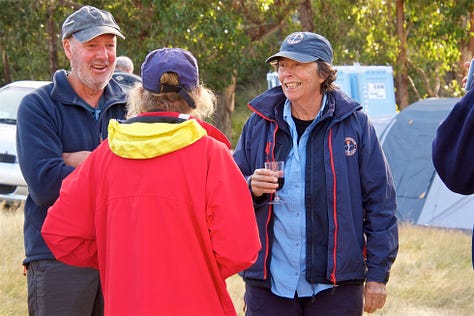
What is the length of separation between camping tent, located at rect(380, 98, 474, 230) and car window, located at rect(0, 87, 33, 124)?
4.95 m

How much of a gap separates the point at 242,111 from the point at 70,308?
27414 millimetres

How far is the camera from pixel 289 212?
388 centimetres

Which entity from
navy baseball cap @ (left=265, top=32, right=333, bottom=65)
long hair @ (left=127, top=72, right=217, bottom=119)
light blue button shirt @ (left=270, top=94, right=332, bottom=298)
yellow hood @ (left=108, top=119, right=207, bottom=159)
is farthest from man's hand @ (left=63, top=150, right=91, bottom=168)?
navy baseball cap @ (left=265, top=32, right=333, bottom=65)

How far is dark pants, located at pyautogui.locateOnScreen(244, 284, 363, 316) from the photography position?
3.83 m

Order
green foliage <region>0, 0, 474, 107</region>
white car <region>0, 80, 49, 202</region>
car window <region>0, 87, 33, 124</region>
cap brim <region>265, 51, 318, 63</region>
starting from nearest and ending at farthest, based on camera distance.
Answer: cap brim <region>265, 51, 318, 63</region>
white car <region>0, 80, 49, 202</region>
car window <region>0, 87, 33, 124</region>
green foliage <region>0, 0, 474, 107</region>

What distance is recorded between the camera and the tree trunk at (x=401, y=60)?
18578 mm

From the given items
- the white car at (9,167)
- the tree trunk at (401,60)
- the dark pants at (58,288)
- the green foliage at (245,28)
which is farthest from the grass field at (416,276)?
the tree trunk at (401,60)

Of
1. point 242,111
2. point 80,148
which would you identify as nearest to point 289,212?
point 80,148

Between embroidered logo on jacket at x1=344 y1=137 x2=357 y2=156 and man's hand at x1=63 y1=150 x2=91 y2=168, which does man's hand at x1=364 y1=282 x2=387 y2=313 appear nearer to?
embroidered logo on jacket at x1=344 y1=137 x2=357 y2=156

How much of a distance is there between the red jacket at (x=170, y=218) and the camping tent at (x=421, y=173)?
7.22 m

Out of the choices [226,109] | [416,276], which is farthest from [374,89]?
[226,109]

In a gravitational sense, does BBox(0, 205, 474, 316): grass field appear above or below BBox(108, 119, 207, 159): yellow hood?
below

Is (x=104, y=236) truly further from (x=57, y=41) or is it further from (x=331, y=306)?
(x=57, y=41)

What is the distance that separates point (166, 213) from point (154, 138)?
0.26 meters
